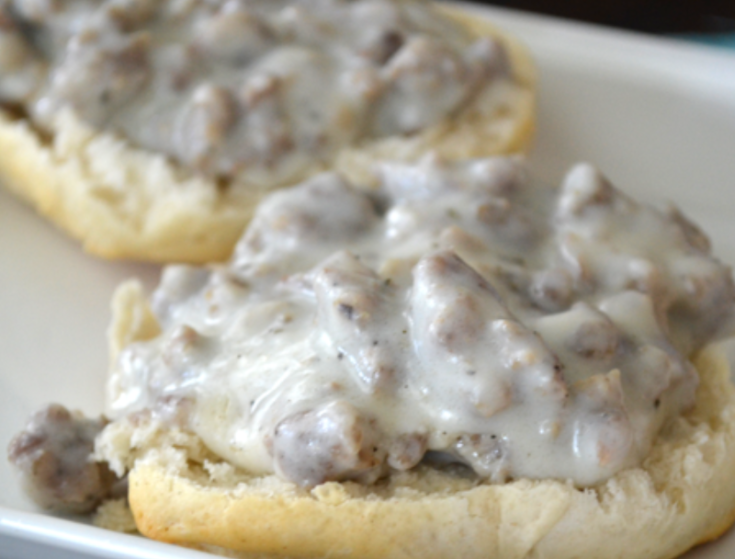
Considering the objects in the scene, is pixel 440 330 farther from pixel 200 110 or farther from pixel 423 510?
pixel 200 110

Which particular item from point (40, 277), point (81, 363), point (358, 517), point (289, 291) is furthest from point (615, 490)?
point (40, 277)

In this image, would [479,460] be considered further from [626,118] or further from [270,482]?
[626,118]

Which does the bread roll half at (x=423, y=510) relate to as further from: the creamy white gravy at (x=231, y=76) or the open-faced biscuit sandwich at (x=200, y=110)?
the creamy white gravy at (x=231, y=76)

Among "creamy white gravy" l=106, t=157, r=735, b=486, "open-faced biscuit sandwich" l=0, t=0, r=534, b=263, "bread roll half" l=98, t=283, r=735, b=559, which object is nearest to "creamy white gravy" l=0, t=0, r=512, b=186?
"open-faced biscuit sandwich" l=0, t=0, r=534, b=263

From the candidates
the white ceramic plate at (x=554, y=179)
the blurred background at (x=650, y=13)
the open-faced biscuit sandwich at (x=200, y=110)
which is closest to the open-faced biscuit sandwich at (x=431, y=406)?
the white ceramic plate at (x=554, y=179)

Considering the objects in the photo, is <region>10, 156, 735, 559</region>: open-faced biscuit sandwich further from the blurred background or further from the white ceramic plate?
the blurred background

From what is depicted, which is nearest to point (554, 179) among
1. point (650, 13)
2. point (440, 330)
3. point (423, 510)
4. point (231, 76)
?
point (231, 76)
